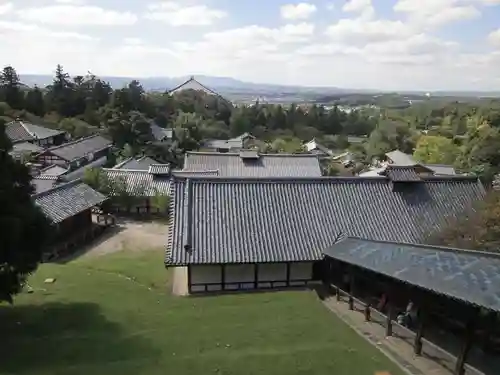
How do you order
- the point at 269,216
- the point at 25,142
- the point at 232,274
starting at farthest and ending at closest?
the point at 25,142 < the point at 269,216 < the point at 232,274

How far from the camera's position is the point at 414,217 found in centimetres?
2073

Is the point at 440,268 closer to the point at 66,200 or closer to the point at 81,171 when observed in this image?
the point at 66,200

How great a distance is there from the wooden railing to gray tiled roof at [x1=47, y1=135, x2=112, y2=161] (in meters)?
38.3

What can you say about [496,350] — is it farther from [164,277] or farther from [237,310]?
[164,277]

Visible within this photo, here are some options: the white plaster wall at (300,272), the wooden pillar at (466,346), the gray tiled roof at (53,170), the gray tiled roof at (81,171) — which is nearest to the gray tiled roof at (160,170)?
the gray tiled roof at (81,171)

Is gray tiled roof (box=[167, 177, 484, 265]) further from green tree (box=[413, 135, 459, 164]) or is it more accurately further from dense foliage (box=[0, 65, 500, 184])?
green tree (box=[413, 135, 459, 164])

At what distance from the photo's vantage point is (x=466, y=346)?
35.9 feet

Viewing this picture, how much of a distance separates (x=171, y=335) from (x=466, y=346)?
7.35 m

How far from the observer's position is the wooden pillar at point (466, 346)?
10695mm

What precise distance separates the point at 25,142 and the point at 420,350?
52.2m

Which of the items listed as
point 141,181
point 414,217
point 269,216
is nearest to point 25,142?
point 141,181

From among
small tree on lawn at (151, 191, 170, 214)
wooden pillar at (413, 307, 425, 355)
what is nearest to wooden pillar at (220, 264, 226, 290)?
wooden pillar at (413, 307, 425, 355)

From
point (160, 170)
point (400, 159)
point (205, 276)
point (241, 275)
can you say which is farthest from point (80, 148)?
point (241, 275)

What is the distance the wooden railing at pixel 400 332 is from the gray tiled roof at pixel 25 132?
48018mm
